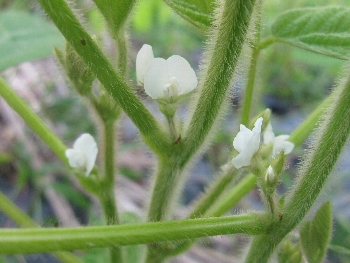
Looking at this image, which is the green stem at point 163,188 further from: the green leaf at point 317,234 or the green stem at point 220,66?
the green leaf at point 317,234

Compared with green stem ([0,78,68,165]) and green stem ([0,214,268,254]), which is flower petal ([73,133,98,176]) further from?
green stem ([0,214,268,254])

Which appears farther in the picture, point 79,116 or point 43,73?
point 43,73

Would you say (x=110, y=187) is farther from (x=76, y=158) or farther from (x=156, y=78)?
(x=156, y=78)

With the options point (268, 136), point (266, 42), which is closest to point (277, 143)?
point (268, 136)

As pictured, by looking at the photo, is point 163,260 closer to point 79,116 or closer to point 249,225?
point 249,225

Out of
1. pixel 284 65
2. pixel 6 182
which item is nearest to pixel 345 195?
pixel 284 65

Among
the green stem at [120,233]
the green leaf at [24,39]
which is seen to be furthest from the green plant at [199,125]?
the green leaf at [24,39]
